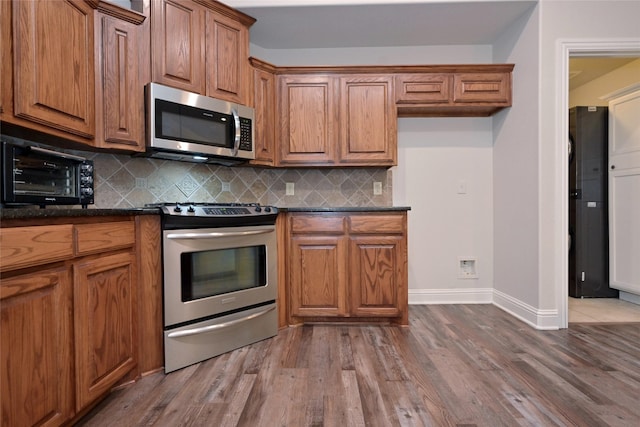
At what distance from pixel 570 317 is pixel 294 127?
2739 millimetres

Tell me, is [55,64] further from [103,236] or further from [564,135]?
[564,135]

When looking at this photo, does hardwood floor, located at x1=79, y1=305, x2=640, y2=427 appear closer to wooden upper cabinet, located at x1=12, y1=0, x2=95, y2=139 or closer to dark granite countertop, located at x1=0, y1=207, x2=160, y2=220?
dark granite countertop, located at x1=0, y1=207, x2=160, y2=220

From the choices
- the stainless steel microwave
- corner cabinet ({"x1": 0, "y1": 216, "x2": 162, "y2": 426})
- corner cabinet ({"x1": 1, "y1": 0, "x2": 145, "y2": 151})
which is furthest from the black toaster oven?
the stainless steel microwave

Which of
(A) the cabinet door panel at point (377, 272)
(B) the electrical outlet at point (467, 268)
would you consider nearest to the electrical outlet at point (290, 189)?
(A) the cabinet door panel at point (377, 272)

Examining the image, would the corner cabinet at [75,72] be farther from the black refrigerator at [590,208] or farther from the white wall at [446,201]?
the black refrigerator at [590,208]

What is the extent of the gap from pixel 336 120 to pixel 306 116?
0.83 feet

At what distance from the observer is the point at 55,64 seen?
1508mm

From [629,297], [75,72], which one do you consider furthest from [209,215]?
[629,297]

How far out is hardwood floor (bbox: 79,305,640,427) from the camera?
1400 mm

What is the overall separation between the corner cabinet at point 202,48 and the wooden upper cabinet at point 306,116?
376 mm

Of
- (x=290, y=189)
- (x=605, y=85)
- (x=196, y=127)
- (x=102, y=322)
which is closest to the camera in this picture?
(x=102, y=322)

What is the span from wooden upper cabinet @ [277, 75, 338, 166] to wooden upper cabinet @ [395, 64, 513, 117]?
0.59 m

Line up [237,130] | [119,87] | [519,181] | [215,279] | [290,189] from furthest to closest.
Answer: [290,189] → [519,181] → [237,130] → [215,279] → [119,87]

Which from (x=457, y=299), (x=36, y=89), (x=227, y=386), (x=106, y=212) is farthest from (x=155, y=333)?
(x=457, y=299)
